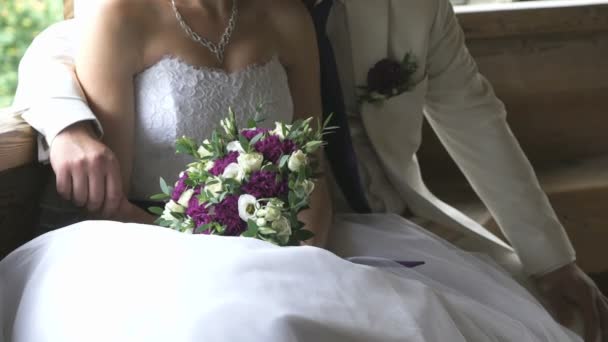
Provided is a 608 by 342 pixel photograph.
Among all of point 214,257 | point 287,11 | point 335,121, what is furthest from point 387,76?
point 214,257

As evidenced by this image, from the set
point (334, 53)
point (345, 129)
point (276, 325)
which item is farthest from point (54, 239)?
point (334, 53)

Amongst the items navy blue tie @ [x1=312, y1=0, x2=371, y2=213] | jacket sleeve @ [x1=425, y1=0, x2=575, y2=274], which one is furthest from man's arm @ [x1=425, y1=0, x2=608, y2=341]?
navy blue tie @ [x1=312, y1=0, x2=371, y2=213]

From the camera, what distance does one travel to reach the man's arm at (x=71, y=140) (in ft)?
4.03

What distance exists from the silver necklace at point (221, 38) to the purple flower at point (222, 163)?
427mm

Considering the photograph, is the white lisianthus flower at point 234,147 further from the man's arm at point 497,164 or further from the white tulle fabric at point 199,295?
the man's arm at point 497,164

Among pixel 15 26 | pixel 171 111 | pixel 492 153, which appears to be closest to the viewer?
pixel 171 111

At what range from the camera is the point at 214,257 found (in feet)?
3.08

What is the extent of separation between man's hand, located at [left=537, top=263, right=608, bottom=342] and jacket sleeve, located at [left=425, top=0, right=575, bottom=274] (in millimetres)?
26

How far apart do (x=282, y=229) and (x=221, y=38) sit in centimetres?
55

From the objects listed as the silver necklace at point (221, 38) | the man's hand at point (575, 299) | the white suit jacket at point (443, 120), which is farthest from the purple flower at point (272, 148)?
the man's hand at point (575, 299)

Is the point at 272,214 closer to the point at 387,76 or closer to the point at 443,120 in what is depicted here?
the point at 387,76

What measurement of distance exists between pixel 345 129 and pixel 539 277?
0.51m

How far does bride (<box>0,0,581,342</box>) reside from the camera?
879 millimetres

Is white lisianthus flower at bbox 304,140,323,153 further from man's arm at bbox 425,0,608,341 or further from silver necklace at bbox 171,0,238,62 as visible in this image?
man's arm at bbox 425,0,608,341
